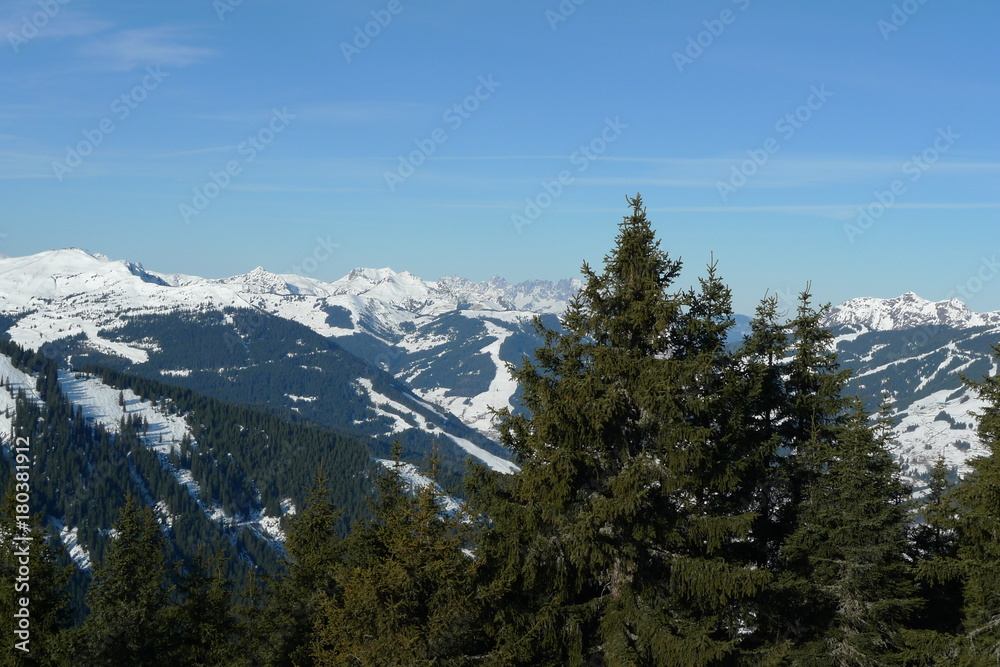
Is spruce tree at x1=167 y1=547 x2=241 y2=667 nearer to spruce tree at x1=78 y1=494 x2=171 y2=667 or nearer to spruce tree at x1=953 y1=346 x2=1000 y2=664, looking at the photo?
spruce tree at x1=78 y1=494 x2=171 y2=667

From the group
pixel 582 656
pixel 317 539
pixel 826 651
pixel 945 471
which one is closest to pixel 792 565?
pixel 826 651

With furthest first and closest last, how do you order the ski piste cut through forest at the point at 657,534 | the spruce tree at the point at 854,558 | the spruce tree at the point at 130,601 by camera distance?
the spruce tree at the point at 130,601 < the spruce tree at the point at 854,558 < the ski piste cut through forest at the point at 657,534

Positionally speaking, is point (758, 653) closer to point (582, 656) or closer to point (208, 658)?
point (582, 656)

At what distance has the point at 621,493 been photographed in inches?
692

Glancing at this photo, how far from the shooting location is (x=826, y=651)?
1966 cm

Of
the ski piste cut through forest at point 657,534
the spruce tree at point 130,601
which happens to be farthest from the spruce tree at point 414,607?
the spruce tree at point 130,601

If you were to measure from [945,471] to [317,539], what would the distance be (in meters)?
27.9

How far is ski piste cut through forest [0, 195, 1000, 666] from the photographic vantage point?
1720 centimetres

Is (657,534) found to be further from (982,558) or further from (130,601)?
(130,601)

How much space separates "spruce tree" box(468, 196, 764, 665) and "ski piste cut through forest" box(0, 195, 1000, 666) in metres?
0.06

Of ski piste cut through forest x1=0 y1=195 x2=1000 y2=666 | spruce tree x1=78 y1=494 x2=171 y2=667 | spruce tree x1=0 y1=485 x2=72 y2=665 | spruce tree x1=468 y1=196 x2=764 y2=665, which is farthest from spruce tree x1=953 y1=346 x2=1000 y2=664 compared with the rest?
spruce tree x1=0 y1=485 x2=72 y2=665

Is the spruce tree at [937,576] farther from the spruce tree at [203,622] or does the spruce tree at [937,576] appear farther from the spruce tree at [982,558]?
the spruce tree at [203,622]

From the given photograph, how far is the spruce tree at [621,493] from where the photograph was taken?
17359 millimetres

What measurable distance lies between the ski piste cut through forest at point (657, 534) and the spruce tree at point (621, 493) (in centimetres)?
6
